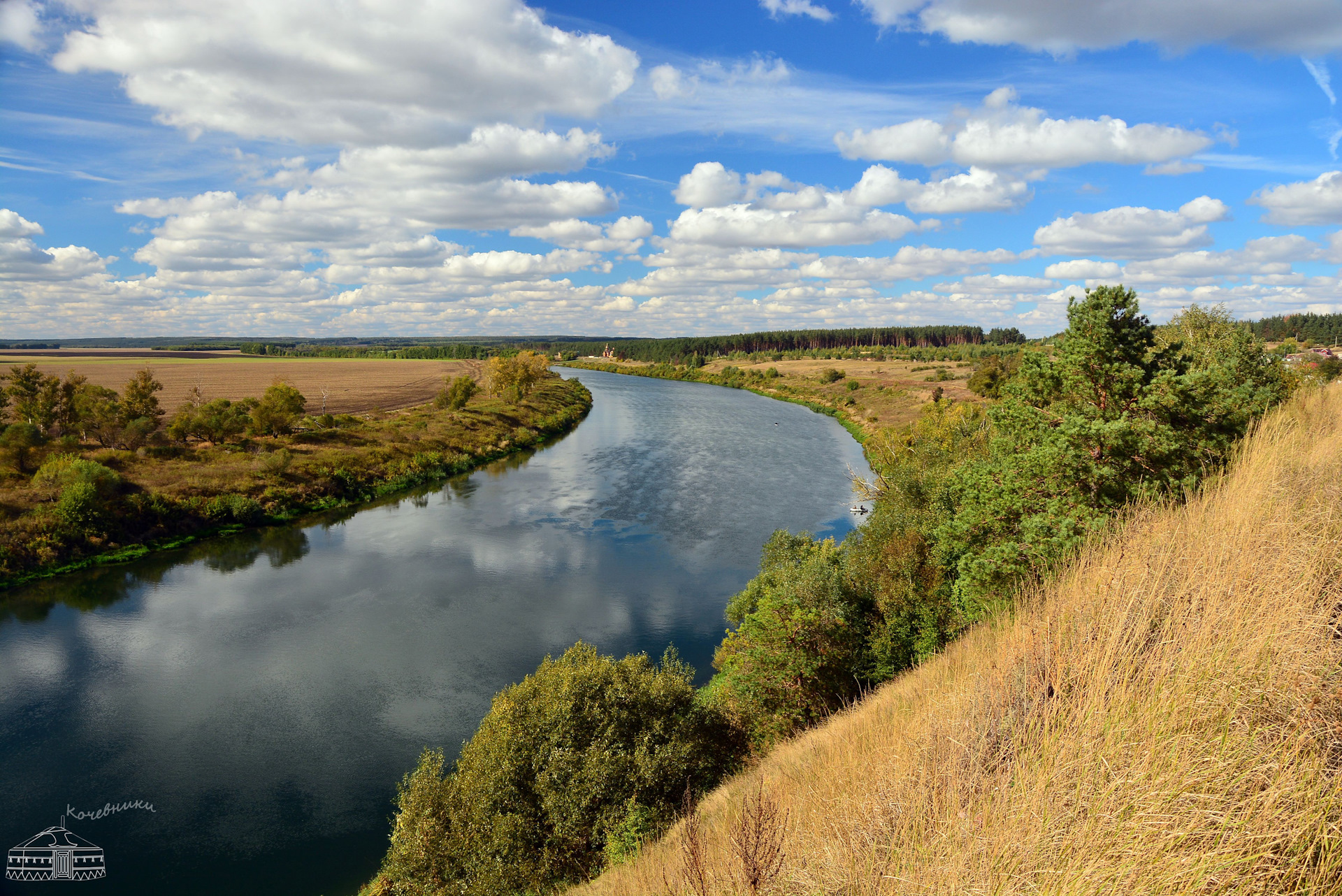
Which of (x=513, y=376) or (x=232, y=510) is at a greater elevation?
(x=513, y=376)

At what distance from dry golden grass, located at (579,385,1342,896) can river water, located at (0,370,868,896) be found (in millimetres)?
12423

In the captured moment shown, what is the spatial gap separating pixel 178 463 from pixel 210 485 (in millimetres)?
5072

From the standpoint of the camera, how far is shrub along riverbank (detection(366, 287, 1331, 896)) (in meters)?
12.4

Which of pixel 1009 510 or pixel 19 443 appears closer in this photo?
pixel 1009 510

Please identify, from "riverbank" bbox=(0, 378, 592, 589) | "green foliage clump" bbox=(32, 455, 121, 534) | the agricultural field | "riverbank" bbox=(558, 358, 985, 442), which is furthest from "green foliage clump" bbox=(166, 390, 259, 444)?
the agricultural field

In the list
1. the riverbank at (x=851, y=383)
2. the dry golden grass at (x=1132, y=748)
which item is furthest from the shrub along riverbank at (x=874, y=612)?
the riverbank at (x=851, y=383)

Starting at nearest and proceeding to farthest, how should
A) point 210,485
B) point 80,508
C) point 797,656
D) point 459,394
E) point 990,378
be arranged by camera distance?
point 797,656 → point 80,508 → point 210,485 → point 990,378 → point 459,394

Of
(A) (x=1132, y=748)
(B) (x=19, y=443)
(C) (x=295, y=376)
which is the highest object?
(C) (x=295, y=376)

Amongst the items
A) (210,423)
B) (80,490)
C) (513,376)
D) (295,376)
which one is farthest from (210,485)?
Result: (295,376)

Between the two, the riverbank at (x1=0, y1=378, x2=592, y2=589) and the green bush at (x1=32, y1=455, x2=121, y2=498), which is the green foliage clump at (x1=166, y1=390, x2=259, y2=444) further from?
the green bush at (x1=32, y1=455, x2=121, y2=498)

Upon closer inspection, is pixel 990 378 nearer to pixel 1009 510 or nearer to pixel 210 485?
Result: pixel 1009 510

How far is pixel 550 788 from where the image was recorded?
500 inches

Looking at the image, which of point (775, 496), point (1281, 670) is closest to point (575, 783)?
point (1281, 670)

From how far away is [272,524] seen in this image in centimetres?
3791
